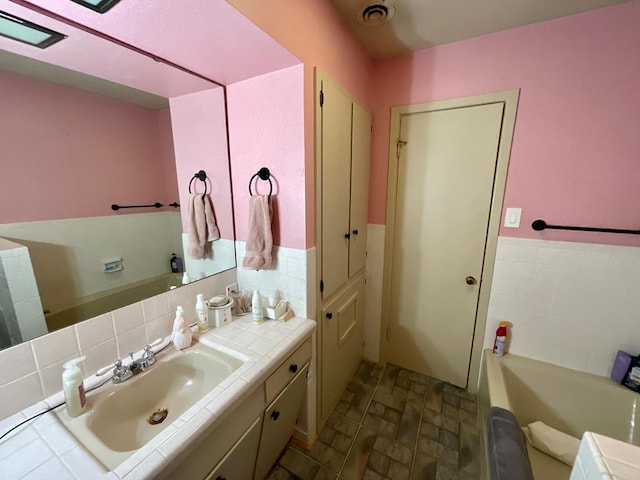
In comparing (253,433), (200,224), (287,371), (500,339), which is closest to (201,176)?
(200,224)

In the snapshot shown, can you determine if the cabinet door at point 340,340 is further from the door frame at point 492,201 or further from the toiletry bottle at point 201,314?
the toiletry bottle at point 201,314

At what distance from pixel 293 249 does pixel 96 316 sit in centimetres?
83

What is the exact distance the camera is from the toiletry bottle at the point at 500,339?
65.5 inches

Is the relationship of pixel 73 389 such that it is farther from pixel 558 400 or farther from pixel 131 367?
pixel 558 400

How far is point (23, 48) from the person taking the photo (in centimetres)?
82

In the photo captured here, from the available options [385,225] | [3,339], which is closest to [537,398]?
[385,225]

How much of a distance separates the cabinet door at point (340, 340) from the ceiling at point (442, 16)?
162cm

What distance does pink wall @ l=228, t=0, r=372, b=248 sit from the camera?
931 mm

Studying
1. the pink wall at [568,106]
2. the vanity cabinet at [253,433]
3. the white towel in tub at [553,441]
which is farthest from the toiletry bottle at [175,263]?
the white towel in tub at [553,441]

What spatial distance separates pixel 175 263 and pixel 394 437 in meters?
1.67

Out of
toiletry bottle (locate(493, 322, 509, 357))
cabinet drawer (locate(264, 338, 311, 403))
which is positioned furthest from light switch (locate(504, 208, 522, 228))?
cabinet drawer (locate(264, 338, 311, 403))

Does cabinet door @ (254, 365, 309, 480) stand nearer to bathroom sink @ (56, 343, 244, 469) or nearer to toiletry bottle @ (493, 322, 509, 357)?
bathroom sink @ (56, 343, 244, 469)

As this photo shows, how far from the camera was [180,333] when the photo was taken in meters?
1.09

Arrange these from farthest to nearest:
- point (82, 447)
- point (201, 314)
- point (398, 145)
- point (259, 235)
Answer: point (398, 145) < point (259, 235) < point (201, 314) < point (82, 447)
